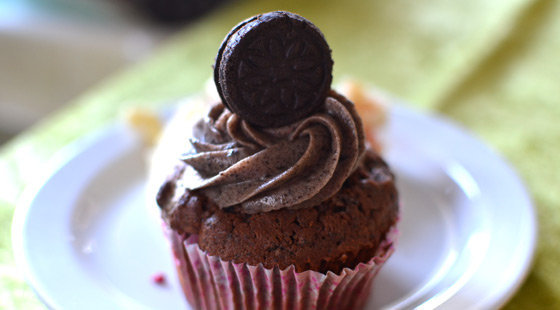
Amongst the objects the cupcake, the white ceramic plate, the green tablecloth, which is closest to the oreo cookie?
the cupcake

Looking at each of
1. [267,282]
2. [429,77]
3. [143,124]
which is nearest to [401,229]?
[267,282]

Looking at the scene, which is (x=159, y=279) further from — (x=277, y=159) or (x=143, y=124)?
(x=143, y=124)

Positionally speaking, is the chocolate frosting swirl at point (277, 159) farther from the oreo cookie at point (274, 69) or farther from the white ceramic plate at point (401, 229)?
the white ceramic plate at point (401, 229)

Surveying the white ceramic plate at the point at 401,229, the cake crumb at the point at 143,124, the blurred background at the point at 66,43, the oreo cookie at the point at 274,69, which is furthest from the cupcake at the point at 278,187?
the blurred background at the point at 66,43

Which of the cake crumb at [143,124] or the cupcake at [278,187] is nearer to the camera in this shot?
the cupcake at [278,187]

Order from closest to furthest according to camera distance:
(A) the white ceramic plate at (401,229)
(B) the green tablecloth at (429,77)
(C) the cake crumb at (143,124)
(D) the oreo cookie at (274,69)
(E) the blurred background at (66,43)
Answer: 1. (D) the oreo cookie at (274,69)
2. (A) the white ceramic plate at (401,229)
3. (B) the green tablecloth at (429,77)
4. (C) the cake crumb at (143,124)
5. (E) the blurred background at (66,43)

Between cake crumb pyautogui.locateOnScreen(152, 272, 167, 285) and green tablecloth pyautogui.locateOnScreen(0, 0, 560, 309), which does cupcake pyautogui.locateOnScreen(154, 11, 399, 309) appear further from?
green tablecloth pyautogui.locateOnScreen(0, 0, 560, 309)

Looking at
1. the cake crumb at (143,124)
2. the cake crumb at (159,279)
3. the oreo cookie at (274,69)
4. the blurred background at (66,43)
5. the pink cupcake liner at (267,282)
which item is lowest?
the pink cupcake liner at (267,282)

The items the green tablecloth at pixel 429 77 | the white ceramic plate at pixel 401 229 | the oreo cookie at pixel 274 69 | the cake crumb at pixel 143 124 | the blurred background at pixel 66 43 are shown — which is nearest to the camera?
the oreo cookie at pixel 274 69
